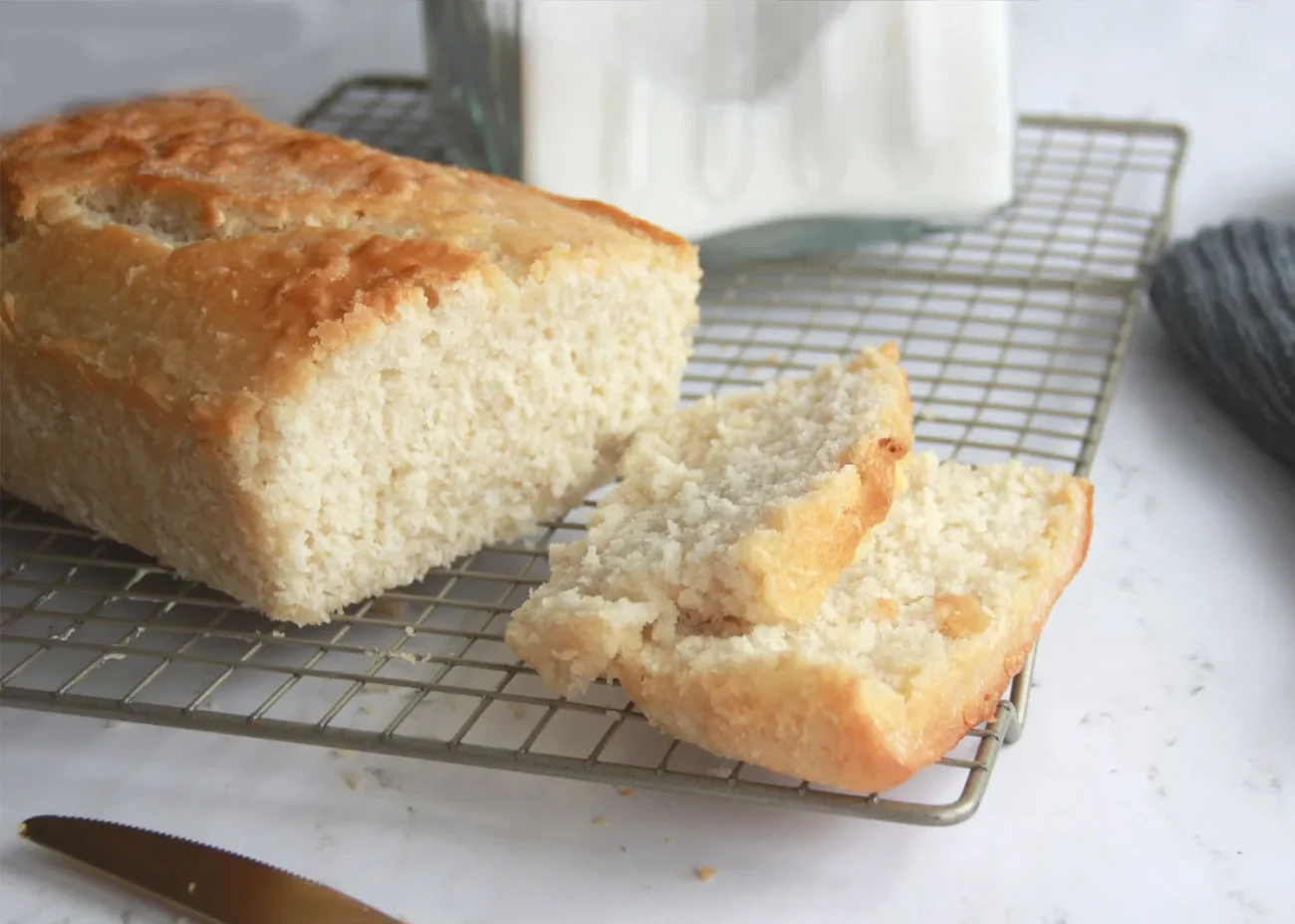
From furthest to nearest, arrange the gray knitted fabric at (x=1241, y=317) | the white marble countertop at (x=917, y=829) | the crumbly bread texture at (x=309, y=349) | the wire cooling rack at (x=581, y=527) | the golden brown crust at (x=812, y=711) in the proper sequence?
the gray knitted fabric at (x=1241, y=317)
the crumbly bread texture at (x=309, y=349)
the wire cooling rack at (x=581, y=527)
the white marble countertop at (x=917, y=829)
the golden brown crust at (x=812, y=711)

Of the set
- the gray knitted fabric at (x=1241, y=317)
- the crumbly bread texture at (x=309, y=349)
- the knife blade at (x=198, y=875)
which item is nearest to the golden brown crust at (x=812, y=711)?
the knife blade at (x=198, y=875)

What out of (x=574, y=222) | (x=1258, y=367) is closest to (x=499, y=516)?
(x=574, y=222)

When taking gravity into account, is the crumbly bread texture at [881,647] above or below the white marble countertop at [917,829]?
above

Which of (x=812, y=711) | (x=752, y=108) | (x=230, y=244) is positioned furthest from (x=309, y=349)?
(x=752, y=108)

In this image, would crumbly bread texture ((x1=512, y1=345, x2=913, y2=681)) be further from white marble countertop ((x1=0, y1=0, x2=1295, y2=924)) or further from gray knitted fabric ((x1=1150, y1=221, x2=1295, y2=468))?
gray knitted fabric ((x1=1150, y1=221, x2=1295, y2=468))

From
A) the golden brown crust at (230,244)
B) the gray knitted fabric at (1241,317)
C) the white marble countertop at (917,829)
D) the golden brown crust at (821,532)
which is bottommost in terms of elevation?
the white marble countertop at (917,829)

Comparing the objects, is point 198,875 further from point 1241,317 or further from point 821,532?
point 1241,317

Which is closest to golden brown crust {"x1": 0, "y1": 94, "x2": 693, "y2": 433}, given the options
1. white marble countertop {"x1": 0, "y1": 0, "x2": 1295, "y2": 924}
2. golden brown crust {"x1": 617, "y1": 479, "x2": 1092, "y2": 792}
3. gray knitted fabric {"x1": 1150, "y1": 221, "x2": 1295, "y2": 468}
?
white marble countertop {"x1": 0, "y1": 0, "x2": 1295, "y2": 924}

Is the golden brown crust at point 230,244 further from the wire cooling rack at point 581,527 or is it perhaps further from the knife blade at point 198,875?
the knife blade at point 198,875
